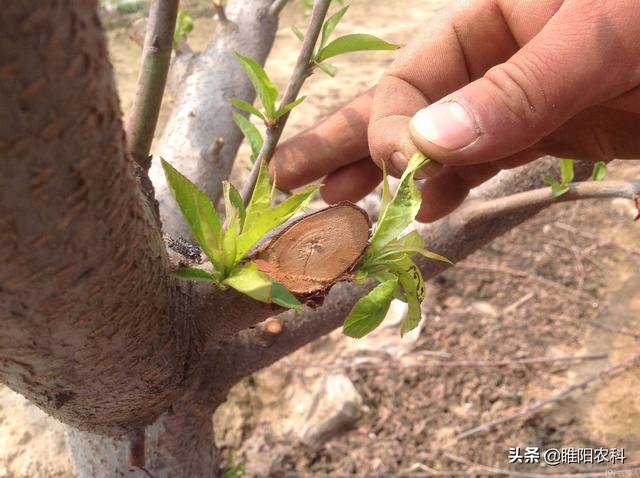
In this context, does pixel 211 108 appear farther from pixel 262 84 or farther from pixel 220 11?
pixel 262 84

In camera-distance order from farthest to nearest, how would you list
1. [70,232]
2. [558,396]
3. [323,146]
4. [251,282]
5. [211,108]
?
[558,396] → [211,108] → [323,146] → [251,282] → [70,232]

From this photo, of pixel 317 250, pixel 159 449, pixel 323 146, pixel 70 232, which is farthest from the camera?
pixel 323 146

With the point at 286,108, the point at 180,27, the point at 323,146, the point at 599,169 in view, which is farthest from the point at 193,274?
the point at 180,27

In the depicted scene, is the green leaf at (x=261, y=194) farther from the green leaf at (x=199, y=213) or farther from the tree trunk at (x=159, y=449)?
the tree trunk at (x=159, y=449)

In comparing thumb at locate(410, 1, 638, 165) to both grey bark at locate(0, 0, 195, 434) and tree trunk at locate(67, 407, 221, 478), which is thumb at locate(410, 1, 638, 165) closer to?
grey bark at locate(0, 0, 195, 434)

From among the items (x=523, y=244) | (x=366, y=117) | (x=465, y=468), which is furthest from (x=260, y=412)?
(x=523, y=244)

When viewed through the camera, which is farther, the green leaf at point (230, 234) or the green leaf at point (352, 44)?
the green leaf at point (352, 44)

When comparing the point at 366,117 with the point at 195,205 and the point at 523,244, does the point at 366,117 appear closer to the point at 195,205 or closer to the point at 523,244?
the point at 195,205

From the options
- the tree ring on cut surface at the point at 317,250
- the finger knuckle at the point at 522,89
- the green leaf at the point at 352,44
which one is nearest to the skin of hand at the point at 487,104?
the finger knuckle at the point at 522,89
